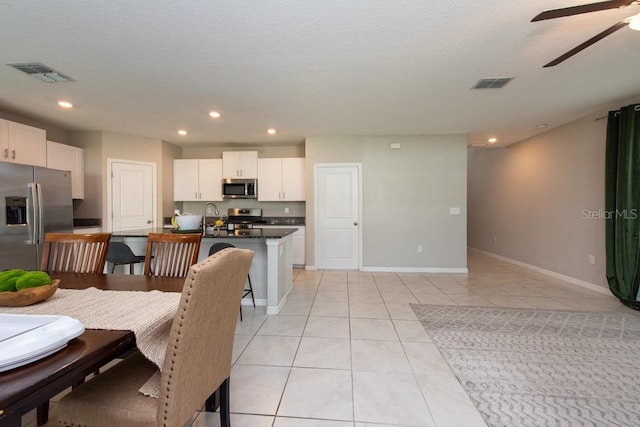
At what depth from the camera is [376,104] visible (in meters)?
3.40

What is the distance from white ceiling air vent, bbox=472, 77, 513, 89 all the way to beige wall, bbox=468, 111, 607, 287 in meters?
2.02

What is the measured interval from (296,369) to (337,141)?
3924 mm

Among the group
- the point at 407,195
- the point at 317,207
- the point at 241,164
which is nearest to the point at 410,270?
the point at 407,195

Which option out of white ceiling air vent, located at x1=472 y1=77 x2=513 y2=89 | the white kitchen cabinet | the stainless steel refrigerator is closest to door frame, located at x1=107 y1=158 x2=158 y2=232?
the stainless steel refrigerator

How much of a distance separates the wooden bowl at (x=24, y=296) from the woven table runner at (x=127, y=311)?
21 mm

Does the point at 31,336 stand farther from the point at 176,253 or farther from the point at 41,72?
the point at 41,72

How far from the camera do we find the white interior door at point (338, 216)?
4.99 meters

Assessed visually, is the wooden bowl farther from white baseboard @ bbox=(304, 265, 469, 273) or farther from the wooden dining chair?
white baseboard @ bbox=(304, 265, 469, 273)

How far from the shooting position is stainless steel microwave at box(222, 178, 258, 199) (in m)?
5.30

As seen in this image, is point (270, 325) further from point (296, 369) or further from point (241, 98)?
point (241, 98)

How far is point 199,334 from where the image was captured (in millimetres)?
975

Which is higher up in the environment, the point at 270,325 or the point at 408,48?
the point at 408,48

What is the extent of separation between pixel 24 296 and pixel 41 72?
105 inches

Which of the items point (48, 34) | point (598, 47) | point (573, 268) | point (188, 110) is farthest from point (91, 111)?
point (573, 268)
